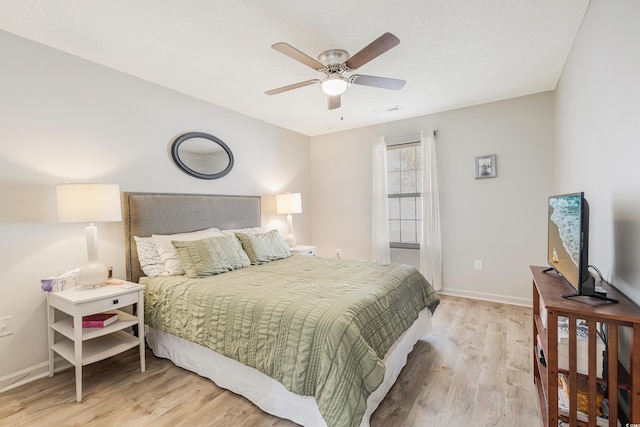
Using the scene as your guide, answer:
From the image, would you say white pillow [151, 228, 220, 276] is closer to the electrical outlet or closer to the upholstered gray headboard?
the upholstered gray headboard

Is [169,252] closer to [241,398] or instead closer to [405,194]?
[241,398]

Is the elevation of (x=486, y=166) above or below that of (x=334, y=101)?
below

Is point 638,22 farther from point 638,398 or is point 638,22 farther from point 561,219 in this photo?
point 638,398

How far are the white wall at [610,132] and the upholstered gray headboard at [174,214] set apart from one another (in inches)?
130

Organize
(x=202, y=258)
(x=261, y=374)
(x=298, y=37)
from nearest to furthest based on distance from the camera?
(x=261, y=374) → (x=298, y=37) → (x=202, y=258)

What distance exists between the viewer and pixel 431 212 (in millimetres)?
3957

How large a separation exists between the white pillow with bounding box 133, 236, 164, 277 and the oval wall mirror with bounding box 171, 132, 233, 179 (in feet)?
2.98

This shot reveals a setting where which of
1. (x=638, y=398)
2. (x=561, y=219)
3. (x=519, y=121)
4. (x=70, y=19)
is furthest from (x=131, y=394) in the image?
(x=519, y=121)

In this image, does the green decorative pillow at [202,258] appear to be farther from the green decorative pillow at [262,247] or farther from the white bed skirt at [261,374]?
the white bed skirt at [261,374]

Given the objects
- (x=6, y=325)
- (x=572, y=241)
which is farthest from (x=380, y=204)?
(x=6, y=325)

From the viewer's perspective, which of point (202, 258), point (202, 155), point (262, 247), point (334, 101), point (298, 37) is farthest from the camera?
point (202, 155)

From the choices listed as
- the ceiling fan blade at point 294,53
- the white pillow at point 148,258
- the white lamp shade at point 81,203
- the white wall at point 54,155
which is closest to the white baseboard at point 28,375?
the white wall at point 54,155

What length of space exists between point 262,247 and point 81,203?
155 cm

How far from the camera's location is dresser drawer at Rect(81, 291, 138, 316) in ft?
6.44
